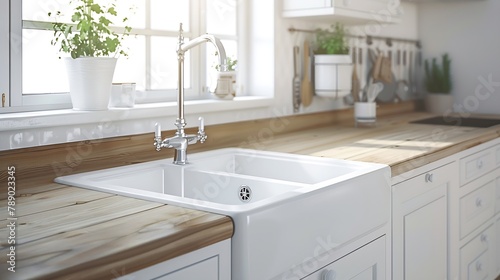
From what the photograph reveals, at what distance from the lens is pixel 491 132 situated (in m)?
2.97

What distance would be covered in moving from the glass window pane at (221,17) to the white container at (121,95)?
68cm

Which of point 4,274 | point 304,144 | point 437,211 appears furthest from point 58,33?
point 437,211

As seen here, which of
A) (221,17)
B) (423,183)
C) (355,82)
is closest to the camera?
(423,183)

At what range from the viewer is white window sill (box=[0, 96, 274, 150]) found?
5.76 ft

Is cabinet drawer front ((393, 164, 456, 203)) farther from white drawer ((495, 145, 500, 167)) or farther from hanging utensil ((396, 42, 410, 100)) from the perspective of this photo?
Result: hanging utensil ((396, 42, 410, 100))

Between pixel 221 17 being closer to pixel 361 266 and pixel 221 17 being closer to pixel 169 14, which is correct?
pixel 169 14

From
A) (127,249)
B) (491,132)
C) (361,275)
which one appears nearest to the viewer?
(127,249)

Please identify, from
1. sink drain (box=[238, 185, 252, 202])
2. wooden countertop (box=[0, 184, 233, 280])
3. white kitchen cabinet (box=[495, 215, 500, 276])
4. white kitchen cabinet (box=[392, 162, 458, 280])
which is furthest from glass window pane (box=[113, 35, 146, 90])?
white kitchen cabinet (box=[495, 215, 500, 276])

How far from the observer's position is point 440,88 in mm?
4109

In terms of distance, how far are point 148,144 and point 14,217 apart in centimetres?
88

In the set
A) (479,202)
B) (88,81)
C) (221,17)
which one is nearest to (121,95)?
(88,81)

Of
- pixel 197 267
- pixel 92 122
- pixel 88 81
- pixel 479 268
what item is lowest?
pixel 479 268

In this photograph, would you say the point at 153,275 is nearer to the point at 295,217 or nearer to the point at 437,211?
the point at 295,217

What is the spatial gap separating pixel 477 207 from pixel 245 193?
4.82 ft
